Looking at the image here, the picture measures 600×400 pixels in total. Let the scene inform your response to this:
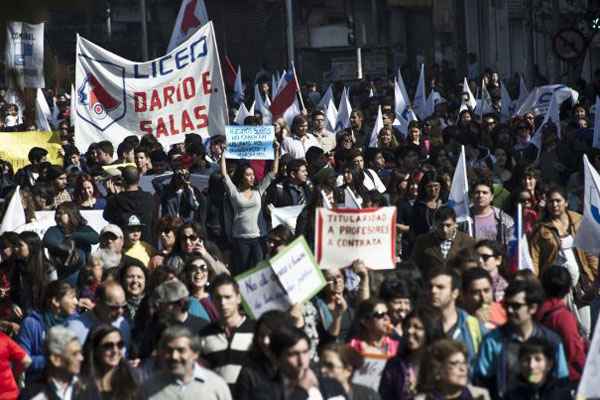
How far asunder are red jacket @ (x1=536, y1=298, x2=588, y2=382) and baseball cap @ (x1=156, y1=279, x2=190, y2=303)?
1837mm

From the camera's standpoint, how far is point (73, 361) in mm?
9203

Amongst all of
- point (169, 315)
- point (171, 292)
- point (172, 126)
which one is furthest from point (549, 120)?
point (169, 315)

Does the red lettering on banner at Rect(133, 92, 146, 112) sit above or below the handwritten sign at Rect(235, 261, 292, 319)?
above

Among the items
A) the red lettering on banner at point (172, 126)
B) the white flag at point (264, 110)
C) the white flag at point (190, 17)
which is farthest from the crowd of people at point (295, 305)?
the white flag at point (190, 17)

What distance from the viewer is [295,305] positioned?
10367 mm

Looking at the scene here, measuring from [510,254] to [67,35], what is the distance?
4204 cm

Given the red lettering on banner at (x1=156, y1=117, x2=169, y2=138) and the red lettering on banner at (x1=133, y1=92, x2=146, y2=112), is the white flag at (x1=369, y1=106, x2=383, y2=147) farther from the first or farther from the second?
the red lettering on banner at (x1=133, y1=92, x2=146, y2=112)

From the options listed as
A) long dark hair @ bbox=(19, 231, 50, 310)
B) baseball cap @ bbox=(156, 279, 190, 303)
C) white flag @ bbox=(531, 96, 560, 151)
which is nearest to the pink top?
Answer: baseball cap @ bbox=(156, 279, 190, 303)

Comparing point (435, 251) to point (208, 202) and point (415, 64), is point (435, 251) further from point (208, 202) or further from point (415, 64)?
point (415, 64)

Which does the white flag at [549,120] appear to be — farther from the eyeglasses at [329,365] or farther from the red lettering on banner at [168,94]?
the eyeglasses at [329,365]

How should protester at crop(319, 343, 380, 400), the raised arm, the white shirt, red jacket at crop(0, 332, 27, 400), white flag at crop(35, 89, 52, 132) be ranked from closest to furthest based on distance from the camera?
1. protester at crop(319, 343, 380, 400)
2. red jacket at crop(0, 332, 27, 400)
3. the raised arm
4. the white shirt
5. white flag at crop(35, 89, 52, 132)

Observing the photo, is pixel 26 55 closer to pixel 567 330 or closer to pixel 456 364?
pixel 567 330

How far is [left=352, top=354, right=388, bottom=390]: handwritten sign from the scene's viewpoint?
953cm

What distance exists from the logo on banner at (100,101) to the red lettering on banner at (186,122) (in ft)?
2.47
